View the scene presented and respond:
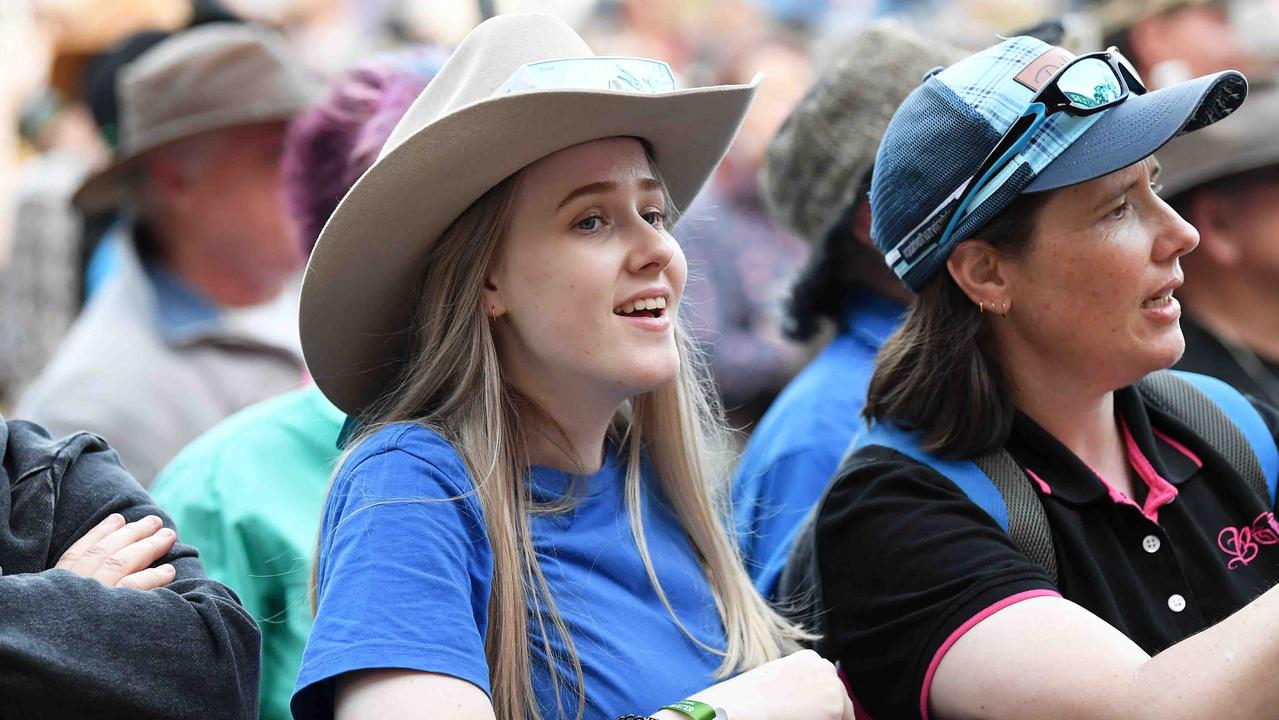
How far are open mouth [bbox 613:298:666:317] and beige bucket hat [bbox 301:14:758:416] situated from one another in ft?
0.93

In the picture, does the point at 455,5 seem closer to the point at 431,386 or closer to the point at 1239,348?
the point at 1239,348

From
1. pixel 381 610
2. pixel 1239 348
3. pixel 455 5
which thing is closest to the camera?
pixel 381 610

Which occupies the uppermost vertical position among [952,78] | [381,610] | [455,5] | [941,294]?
[952,78]

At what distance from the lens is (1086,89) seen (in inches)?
101

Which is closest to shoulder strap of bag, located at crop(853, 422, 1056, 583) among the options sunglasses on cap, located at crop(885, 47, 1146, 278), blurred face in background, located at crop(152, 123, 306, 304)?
sunglasses on cap, located at crop(885, 47, 1146, 278)

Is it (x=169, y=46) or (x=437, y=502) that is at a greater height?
(x=437, y=502)

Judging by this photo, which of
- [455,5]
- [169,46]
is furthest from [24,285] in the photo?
[455,5]

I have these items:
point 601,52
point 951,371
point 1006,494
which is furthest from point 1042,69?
point 601,52

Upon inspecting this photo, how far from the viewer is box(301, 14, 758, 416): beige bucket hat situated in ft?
7.62

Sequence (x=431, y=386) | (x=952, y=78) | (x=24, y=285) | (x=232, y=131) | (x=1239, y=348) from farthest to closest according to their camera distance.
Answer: (x=24, y=285)
(x=232, y=131)
(x=1239, y=348)
(x=952, y=78)
(x=431, y=386)

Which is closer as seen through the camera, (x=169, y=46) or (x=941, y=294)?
(x=941, y=294)

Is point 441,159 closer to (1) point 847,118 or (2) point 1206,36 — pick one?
(1) point 847,118

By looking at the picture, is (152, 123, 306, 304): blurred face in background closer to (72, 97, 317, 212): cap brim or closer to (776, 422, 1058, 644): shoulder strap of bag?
(72, 97, 317, 212): cap brim

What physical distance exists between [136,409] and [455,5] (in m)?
6.93
